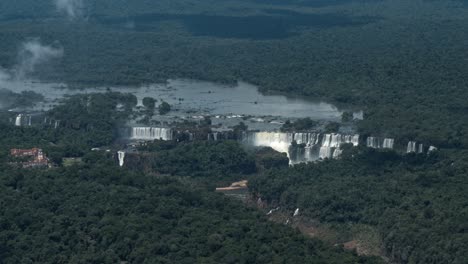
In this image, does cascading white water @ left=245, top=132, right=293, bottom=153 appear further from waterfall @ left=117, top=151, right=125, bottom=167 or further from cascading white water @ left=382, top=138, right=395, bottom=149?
waterfall @ left=117, top=151, right=125, bottom=167

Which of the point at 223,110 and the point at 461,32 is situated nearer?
the point at 223,110

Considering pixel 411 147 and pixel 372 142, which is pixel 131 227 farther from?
pixel 372 142

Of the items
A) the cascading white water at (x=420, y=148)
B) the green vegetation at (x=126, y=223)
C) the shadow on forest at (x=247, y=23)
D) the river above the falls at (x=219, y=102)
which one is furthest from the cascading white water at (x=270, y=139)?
the shadow on forest at (x=247, y=23)

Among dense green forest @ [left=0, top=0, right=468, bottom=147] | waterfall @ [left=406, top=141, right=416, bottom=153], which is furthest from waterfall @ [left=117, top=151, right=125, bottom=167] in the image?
waterfall @ [left=406, top=141, right=416, bottom=153]

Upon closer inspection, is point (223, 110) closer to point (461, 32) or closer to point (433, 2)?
point (461, 32)

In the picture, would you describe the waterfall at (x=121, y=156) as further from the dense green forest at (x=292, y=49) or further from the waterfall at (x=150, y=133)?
the dense green forest at (x=292, y=49)

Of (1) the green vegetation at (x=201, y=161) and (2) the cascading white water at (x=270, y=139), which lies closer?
(1) the green vegetation at (x=201, y=161)

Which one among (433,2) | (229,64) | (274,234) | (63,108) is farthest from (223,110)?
(433,2)
